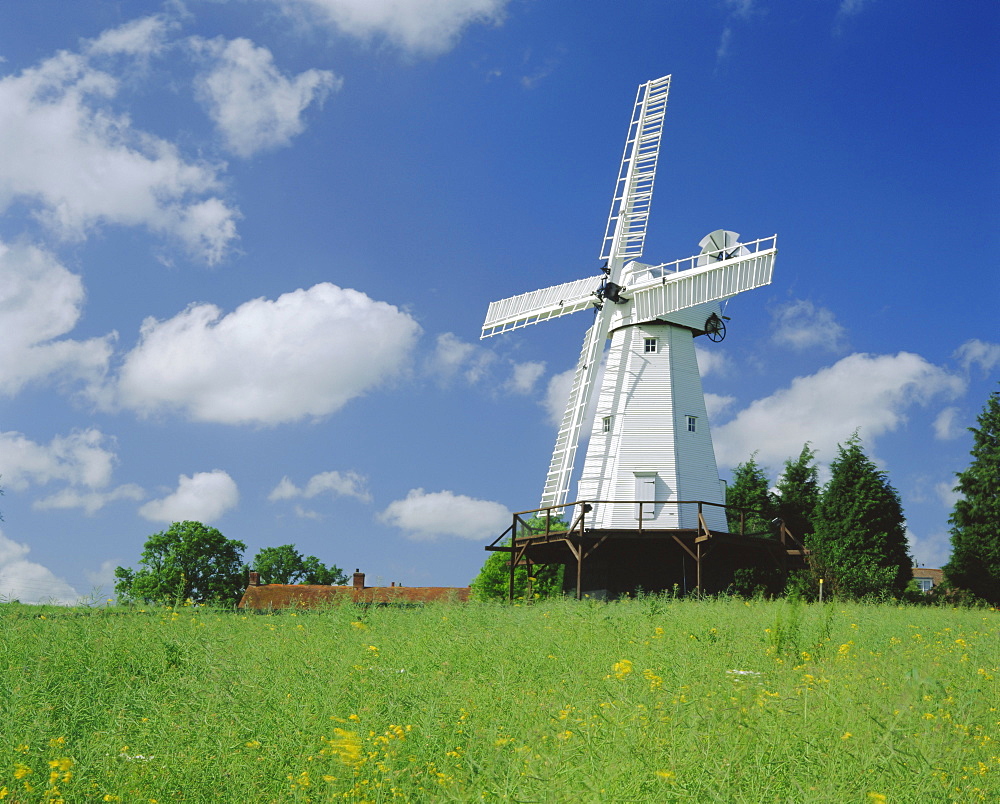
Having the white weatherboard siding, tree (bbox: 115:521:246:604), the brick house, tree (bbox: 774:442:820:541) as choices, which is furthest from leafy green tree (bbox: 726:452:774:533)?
tree (bbox: 115:521:246:604)

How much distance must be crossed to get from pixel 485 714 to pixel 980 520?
28135 mm

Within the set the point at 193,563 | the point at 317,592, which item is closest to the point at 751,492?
the point at 317,592

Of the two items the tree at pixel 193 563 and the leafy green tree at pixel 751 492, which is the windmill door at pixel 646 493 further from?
the tree at pixel 193 563

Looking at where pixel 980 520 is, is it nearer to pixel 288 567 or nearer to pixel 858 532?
pixel 858 532

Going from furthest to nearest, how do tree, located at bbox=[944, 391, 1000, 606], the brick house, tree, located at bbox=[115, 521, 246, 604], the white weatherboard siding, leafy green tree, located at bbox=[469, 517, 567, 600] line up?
tree, located at bbox=[115, 521, 246, 604] → the brick house → leafy green tree, located at bbox=[469, 517, 567, 600] → tree, located at bbox=[944, 391, 1000, 606] → the white weatherboard siding

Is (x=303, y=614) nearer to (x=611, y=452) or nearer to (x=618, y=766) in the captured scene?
(x=618, y=766)

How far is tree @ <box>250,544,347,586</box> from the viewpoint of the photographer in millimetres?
59906

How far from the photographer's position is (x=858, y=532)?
24703 mm

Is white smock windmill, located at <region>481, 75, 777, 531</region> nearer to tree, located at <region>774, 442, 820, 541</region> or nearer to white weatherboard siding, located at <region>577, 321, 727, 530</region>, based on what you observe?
white weatherboard siding, located at <region>577, 321, 727, 530</region>

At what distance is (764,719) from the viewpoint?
19.4 feet

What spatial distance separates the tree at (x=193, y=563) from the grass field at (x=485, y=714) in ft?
124

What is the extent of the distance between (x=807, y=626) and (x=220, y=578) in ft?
139

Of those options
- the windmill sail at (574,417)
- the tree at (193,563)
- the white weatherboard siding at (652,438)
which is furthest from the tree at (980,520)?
the tree at (193,563)

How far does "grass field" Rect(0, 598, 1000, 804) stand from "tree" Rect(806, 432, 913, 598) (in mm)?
13575
